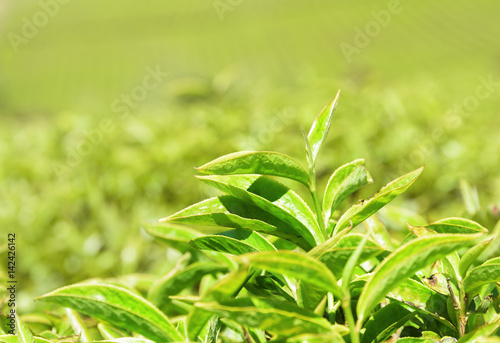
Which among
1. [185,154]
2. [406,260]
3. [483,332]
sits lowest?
[483,332]

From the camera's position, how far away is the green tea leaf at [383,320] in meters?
0.59

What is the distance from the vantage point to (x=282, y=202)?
0.62 metres

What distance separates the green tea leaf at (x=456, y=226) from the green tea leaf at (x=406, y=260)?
0.49 ft

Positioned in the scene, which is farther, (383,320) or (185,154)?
(185,154)

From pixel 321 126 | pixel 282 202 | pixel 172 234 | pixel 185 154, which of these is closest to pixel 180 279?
pixel 172 234

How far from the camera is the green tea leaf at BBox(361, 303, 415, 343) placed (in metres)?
0.59

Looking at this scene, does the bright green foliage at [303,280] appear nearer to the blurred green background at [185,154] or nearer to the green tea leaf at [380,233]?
the green tea leaf at [380,233]

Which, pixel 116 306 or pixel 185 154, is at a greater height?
pixel 185 154

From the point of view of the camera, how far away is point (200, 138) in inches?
79.5

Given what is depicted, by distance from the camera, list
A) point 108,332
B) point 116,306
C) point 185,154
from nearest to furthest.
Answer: point 116,306, point 108,332, point 185,154

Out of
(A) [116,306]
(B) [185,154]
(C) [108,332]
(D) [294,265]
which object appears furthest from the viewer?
(B) [185,154]

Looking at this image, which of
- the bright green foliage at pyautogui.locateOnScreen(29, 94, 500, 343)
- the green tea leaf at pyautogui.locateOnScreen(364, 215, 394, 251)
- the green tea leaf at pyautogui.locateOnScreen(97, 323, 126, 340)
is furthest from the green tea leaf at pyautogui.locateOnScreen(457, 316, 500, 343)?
the green tea leaf at pyautogui.locateOnScreen(97, 323, 126, 340)

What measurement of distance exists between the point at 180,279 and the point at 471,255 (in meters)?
0.35

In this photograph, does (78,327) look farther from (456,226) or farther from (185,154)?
(185,154)
